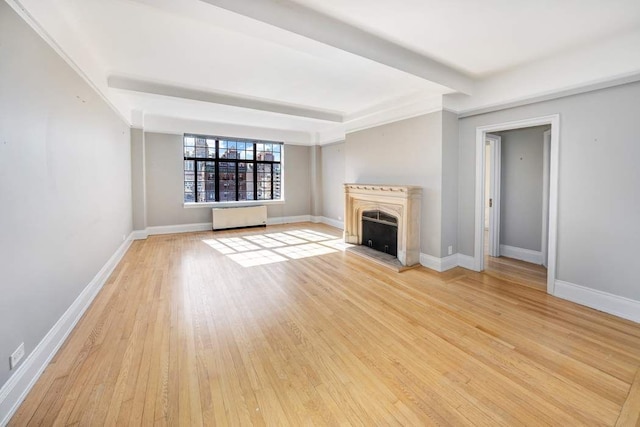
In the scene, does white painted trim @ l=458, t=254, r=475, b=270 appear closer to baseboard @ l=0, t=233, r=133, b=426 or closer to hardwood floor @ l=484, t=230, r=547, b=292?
hardwood floor @ l=484, t=230, r=547, b=292

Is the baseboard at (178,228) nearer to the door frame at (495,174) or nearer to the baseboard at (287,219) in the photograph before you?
the baseboard at (287,219)

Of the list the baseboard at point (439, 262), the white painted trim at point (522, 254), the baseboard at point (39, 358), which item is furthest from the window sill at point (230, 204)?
the white painted trim at point (522, 254)

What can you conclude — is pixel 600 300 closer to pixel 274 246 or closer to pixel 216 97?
pixel 274 246

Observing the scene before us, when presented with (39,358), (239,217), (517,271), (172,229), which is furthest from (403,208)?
(172,229)

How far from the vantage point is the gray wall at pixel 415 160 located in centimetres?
418

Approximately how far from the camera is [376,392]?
1803mm

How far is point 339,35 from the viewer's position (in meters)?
2.54

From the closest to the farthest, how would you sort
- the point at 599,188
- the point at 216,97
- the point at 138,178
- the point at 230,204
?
the point at 599,188 < the point at 216,97 < the point at 138,178 < the point at 230,204

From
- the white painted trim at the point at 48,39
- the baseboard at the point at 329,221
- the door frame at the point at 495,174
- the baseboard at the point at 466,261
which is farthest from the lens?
the baseboard at the point at 329,221

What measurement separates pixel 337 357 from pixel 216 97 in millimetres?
4346

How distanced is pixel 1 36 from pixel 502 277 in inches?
215

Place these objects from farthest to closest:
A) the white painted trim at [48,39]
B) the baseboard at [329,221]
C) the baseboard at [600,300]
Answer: the baseboard at [329,221] < the baseboard at [600,300] < the white painted trim at [48,39]

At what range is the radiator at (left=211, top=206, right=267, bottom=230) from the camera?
7.23 m

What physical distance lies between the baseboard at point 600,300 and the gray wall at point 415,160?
146cm
